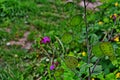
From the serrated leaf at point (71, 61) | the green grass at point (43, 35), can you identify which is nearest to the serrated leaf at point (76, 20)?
the serrated leaf at point (71, 61)

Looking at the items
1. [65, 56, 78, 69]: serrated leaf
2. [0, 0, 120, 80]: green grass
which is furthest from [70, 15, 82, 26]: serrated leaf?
[0, 0, 120, 80]: green grass

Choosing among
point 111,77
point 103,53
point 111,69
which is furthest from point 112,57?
point 111,69

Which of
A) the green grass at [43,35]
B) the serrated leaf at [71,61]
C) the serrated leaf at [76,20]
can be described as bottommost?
the green grass at [43,35]

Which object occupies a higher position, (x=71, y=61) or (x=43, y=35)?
(x=71, y=61)

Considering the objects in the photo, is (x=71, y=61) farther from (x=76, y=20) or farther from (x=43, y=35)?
(x=43, y=35)

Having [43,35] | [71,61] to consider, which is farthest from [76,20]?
[43,35]

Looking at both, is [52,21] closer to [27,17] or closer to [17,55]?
[27,17]

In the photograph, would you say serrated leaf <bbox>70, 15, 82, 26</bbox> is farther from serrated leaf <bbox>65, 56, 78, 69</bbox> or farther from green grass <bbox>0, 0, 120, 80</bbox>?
green grass <bbox>0, 0, 120, 80</bbox>

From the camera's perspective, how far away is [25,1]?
6258mm

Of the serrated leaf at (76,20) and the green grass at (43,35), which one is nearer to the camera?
the serrated leaf at (76,20)

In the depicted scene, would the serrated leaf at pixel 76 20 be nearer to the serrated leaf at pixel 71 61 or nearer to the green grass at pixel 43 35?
the serrated leaf at pixel 71 61

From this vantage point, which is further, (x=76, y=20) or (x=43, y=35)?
(x=43, y=35)

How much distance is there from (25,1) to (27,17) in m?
0.59

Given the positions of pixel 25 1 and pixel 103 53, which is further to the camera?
pixel 25 1
